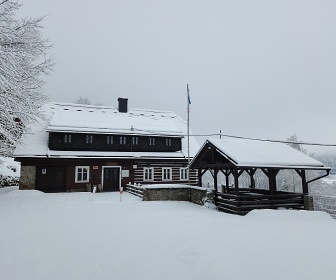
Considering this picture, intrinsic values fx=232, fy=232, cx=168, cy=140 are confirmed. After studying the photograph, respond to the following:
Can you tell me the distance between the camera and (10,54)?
8484mm

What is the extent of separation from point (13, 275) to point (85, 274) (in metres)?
1.41

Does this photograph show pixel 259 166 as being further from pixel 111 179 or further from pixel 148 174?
pixel 111 179

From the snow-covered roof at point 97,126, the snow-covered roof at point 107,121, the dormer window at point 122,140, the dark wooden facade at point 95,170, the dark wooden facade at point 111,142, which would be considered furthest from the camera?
the dormer window at point 122,140

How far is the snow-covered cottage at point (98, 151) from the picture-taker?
20.1 meters

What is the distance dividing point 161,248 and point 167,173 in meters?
18.1

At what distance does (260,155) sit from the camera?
41.4 ft

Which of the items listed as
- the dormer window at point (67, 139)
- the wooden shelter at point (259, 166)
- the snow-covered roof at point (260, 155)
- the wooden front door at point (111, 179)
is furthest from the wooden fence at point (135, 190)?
the dormer window at point (67, 139)

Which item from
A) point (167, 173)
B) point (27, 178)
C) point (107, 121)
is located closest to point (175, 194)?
point (167, 173)

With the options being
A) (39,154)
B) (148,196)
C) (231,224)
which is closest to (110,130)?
(39,154)

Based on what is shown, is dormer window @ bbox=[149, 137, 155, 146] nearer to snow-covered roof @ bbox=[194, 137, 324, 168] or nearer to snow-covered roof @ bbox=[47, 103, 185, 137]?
snow-covered roof @ bbox=[47, 103, 185, 137]

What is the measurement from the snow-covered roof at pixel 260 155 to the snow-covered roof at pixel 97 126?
35.1 ft

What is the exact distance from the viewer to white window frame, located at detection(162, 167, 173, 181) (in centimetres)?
2394

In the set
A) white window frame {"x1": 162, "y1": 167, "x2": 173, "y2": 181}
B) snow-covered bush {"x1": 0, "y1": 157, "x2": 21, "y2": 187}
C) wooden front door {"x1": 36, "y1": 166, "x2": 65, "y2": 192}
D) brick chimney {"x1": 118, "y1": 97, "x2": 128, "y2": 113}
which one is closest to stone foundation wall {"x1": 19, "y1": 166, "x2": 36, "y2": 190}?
wooden front door {"x1": 36, "y1": 166, "x2": 65, "y2": 192}

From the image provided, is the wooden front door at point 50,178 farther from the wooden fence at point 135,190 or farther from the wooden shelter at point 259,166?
the wooden shelter at point 259,166
